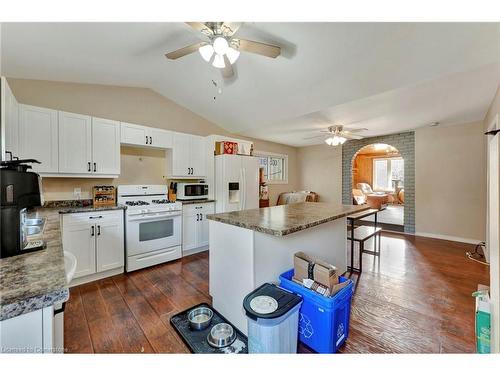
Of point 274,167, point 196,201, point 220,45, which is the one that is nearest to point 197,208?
point 196,201

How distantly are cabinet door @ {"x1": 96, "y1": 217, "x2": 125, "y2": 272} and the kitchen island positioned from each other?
1.52m

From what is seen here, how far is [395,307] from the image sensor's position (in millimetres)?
1982

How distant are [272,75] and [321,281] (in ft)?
8.16

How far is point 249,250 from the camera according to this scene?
5.09 feet

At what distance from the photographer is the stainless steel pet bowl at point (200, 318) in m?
1.68

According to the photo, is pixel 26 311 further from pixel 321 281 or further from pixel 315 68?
pixel 315 68

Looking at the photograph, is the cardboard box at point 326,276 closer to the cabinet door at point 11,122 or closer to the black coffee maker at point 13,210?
the black coffee maker at point 13,210

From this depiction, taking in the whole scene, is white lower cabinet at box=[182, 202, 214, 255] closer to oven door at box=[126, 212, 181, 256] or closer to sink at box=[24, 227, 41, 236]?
oven door at box=[126, 212, 181, 256]

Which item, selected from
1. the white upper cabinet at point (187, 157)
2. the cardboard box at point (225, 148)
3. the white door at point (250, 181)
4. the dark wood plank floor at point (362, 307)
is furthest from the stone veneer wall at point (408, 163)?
the white upper cabinet at point (187, 157)

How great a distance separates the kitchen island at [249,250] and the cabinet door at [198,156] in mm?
2124

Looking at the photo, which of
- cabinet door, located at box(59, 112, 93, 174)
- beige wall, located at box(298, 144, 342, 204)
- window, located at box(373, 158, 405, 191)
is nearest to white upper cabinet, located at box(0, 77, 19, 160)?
cabinet door, located at box(59, 112, 93, 174)

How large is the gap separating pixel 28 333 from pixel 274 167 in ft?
19.3

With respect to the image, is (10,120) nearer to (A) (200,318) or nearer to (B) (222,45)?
(B) (222,45)
